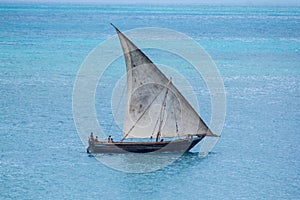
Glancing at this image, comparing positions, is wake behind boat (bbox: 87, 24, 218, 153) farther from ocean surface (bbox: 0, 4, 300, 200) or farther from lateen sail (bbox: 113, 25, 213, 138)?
ocean surface (bbox: 0, 4, 300, 200)

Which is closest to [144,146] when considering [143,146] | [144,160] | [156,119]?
[143,146]

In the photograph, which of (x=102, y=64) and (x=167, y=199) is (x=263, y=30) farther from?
(x=167, y=199)

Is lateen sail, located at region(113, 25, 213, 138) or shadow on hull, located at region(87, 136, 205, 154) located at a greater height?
lateen sail, located at region(113, 25, 213, 138)

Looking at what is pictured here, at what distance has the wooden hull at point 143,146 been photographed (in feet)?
155

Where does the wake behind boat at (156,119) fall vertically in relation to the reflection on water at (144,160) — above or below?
above

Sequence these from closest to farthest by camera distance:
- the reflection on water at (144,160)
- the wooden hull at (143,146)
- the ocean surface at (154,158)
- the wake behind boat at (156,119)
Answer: the ocean surface at (154,158), the reflection on water at (144,160), the wooden hull at (143,146), the wake behind boat at (156,119)

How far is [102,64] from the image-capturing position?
8762 centimetres

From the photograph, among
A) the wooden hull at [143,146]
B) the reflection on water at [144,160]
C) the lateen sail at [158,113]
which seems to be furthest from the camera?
the lateen sail at [158,113]

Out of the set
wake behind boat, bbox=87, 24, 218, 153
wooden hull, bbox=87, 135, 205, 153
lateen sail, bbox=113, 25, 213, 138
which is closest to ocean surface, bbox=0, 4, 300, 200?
wooden hull, bbox=87, 135, 205, 153

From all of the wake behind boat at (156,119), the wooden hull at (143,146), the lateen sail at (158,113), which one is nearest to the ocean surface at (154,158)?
the wooden hull at (143,146)

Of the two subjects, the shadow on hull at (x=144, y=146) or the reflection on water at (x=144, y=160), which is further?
the shadow on hull at (x=144, y=146)

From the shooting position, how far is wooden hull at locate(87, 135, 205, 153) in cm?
4719

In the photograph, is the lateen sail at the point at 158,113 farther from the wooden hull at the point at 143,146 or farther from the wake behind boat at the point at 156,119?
the wooden hull at the point at 143,146

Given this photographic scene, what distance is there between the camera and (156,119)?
159ft
